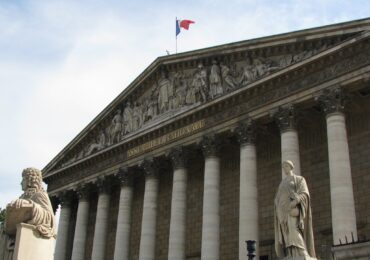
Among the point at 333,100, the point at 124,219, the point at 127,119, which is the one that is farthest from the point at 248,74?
the point at 124,219

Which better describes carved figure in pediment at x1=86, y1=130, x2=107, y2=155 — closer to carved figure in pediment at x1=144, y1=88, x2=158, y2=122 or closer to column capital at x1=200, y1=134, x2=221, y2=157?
carved figure in pediment at x1=144, y1=88, x2=158, y2=122

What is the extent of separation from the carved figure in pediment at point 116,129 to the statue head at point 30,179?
20561 millimetres

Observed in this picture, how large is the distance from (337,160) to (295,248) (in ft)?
33.5

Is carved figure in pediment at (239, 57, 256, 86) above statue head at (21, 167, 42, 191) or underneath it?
above

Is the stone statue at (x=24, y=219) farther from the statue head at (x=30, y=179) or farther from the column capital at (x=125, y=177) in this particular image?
the column capital at (x=125, y=177)

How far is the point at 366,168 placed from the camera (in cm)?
2005

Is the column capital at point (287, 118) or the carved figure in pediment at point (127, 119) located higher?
the carved figure in pediment at point (127, 119)

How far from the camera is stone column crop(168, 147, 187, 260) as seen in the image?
22.4 metres

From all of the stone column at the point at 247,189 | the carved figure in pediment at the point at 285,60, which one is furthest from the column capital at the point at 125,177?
the carved figure in pediment at the point at 285,60

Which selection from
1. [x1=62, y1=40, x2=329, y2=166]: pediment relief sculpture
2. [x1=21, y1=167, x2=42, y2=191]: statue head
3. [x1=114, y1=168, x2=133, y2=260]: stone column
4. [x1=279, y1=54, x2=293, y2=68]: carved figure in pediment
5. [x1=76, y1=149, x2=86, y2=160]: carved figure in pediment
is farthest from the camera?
[x1=76, y1=149, x2=86, y2=160]: carved figure in pediment

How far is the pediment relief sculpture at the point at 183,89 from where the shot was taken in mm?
21703

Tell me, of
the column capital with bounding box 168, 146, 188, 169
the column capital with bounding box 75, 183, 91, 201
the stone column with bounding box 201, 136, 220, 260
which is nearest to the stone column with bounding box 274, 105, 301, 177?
the stone column with bounding box 201, 136, 220, 260

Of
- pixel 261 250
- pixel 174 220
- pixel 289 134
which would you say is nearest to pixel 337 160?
pixel 289 134

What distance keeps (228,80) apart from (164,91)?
4724 mm
